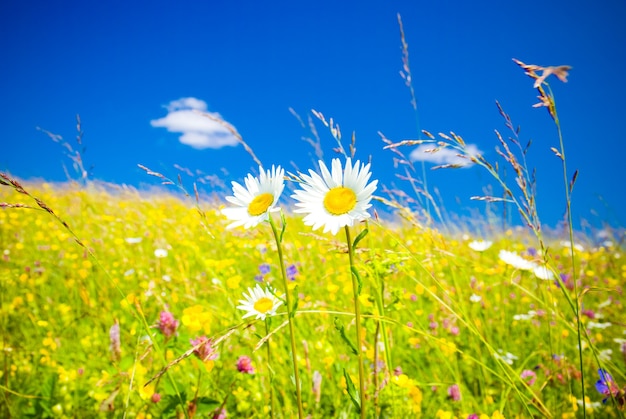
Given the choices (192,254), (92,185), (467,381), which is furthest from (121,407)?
(92,185)

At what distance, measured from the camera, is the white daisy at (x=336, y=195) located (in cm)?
92

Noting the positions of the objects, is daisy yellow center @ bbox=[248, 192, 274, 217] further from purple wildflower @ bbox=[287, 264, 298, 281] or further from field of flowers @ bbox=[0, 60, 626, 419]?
purple wildflower @ bbox=[287, 264, 298, 281]

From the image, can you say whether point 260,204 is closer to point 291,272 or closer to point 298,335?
point 298,335

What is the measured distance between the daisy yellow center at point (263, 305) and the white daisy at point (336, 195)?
56 cm

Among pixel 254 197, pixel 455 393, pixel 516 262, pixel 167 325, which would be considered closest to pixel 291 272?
pixel 167 325

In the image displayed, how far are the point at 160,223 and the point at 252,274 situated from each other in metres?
2.60

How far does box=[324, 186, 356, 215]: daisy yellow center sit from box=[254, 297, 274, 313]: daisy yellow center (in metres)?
0.58

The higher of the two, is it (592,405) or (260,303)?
(260,303)

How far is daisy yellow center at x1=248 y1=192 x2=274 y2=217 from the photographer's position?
1.00 m

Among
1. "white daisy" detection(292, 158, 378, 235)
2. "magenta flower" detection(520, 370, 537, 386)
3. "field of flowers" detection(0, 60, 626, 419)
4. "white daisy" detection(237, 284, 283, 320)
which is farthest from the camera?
"magenta flower" detection(520, 370, 537, 386)

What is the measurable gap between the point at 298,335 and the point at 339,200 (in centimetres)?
154

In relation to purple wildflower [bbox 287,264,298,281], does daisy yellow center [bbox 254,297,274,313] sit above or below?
below

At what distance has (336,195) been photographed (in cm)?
99

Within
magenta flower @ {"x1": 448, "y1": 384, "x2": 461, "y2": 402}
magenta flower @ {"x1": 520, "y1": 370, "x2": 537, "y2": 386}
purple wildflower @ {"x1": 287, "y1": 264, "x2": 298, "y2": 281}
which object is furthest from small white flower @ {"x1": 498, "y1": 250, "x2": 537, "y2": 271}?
purple wildflower @ {"x1": 287, "y1": 264, "x2": 298, "y2": 281}
